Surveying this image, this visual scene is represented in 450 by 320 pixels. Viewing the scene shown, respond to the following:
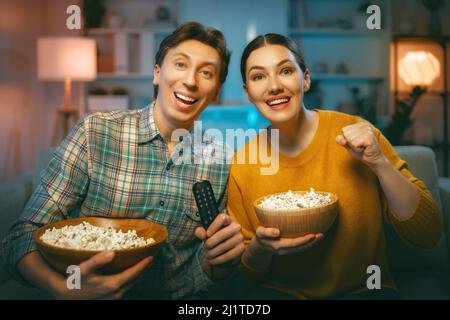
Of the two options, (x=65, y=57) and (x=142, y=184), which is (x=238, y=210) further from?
(x=65, y=57)

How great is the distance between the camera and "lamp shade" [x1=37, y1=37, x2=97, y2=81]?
93.2 inches

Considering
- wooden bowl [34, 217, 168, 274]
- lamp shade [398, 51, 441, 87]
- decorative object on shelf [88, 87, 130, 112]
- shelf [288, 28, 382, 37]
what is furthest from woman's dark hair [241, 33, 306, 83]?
decorative object on shelf [88, 87, 130, 112]

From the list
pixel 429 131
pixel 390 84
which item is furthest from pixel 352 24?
pixel 429 131

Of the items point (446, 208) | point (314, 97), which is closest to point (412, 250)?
point (446, 208)

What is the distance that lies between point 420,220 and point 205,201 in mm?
373

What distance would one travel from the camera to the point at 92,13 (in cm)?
291

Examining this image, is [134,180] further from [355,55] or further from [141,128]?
[355,55]

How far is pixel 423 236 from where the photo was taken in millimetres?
811

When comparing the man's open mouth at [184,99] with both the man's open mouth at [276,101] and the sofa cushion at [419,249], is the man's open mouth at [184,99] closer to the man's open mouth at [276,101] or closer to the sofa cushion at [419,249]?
the man's open mouth at [276,101]

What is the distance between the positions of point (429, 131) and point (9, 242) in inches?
103

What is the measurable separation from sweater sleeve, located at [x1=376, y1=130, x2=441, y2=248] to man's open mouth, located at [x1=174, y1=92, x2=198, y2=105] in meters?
0.36

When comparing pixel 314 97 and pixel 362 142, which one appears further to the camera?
pixel 314 97
